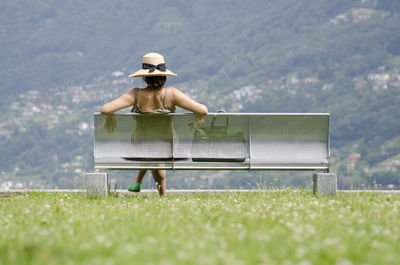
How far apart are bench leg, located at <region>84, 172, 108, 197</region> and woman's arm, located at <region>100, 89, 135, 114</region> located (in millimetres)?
840

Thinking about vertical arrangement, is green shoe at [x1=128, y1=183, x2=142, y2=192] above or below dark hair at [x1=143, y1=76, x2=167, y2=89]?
below

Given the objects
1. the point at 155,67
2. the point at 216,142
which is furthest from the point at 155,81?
the point at 216,142

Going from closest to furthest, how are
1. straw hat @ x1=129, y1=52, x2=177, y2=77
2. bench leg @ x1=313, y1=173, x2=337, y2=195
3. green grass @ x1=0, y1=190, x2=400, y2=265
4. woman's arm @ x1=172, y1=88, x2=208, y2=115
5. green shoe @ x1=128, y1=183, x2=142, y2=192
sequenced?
1. green grass @ x1=0, y1=190, x2=400, y2=265
2. woman's arm @ x1=172, y1=88, x2=208, y2=115
3. bench leg @ x1=313, y1=173, x2=337, y2=195
4. straw hat @ x1=129, y1=52, x2=177, y2=77
5. green shoe @ x1=128, y1=183, x2=142, y2=192

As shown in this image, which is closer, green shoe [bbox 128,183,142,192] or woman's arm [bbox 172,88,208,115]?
woman's arm [bbox 172,88,208,115]

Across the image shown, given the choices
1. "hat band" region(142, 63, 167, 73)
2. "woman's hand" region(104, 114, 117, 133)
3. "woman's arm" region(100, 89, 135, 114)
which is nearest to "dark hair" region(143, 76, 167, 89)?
"hat band" region(142, 63, 167, 73)

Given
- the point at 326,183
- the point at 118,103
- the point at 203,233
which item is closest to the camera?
the point at 203,233

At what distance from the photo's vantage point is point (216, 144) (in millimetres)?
8477

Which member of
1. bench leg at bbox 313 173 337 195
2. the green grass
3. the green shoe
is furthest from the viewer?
the green shoe

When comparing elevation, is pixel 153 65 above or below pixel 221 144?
above

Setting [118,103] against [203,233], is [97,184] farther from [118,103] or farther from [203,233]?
[203,233]

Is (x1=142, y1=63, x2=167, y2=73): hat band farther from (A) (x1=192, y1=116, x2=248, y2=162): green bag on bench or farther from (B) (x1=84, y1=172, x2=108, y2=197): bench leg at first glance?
(B) (x1=84, y1=172, x2=108, y2=197): bench leg

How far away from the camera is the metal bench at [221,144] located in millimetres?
8430

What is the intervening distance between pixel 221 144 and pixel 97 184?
1706 mm

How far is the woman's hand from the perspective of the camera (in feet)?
27.6
